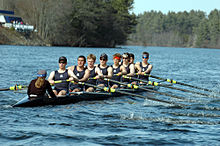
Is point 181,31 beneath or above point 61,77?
above

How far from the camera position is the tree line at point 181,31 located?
504 feet

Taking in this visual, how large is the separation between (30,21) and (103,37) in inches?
638

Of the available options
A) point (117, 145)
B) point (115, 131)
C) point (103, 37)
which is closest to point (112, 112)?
point (115, 131)

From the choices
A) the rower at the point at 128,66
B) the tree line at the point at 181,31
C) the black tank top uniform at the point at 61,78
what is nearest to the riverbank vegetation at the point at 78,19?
the rower at the point at 128,66

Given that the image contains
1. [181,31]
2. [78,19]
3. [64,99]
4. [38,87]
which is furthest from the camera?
[181,31]

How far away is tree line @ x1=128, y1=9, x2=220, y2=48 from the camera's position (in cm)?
15362

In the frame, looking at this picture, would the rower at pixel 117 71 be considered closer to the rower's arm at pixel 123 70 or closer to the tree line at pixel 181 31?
the rower's arm at pixel 123 70

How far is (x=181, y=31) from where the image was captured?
186375 mm

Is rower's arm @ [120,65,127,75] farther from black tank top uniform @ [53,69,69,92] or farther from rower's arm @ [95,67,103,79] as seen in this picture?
black tank top uniform @ [53,69,69,92]

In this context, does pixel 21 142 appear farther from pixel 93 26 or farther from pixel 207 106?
pixel 93 26

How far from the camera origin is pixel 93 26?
71.8 m

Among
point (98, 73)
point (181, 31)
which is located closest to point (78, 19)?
point (98, 73)

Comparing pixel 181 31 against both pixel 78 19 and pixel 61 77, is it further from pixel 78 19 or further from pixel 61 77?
pixel 61 77

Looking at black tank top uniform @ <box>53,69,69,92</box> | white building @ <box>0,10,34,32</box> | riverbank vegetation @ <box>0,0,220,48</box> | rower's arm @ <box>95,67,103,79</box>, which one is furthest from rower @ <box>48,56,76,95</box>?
white building @ <box>0,10,34,32</box>
